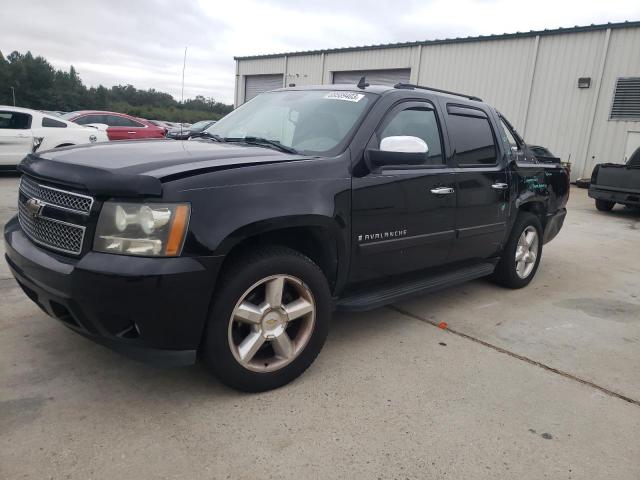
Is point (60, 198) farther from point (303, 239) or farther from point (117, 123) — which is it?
point (117, 123)

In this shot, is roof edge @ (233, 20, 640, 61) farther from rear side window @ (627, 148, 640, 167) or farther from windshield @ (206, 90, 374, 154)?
windshield @ (206, 90, 374, 154)

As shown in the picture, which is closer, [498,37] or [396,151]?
[396,151]

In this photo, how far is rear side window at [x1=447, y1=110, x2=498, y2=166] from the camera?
3922 mm

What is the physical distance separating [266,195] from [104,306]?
3.06 feet

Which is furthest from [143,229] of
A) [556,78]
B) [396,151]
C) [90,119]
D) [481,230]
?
[556,78]

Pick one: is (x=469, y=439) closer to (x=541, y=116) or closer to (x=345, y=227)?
(x=345, y=227)

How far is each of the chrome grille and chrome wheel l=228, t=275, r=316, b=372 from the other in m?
0.87

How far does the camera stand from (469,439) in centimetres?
246

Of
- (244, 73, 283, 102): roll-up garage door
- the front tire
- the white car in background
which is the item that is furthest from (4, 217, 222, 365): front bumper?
(244, 73, 283, 102): roll-up garage door

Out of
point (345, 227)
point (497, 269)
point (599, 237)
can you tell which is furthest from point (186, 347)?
point (599, 237)

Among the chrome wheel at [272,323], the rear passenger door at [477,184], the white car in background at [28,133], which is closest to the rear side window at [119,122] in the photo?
the white car in background at [28,133]

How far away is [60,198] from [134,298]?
71 cm

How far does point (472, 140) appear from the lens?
13.5 ft

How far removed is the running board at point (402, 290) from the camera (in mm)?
3191
